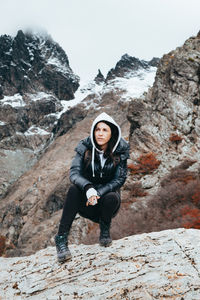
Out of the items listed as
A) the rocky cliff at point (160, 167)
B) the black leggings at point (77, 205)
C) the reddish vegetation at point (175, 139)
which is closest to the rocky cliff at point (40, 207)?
the rocky cliff at point (160, 167)

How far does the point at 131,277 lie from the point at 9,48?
208784 millimetres

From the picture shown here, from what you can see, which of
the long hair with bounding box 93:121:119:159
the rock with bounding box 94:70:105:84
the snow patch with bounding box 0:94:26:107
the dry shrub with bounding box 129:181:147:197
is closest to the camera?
the long hair with bounding box 93:121:119:159

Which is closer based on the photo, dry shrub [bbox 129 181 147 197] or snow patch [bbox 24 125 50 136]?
dry shrub [bbox 129 181 147 197]

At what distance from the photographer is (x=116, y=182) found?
3.58m

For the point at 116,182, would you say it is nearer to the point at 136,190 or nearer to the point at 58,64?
the point at 136,190

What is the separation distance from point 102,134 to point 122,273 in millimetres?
1973

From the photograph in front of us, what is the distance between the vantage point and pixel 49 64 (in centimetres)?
18712

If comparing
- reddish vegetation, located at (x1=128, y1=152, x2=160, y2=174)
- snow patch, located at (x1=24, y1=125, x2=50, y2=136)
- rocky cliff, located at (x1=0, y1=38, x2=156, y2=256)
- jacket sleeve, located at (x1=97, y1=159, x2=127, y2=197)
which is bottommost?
rocky cliff, located at (x1=0, y1=38, x2=156, y2=256)

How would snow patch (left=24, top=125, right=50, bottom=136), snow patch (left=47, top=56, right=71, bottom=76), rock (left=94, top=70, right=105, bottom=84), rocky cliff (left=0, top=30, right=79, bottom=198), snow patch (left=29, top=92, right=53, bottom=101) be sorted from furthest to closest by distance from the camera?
snow patch (left=47, top=56, right=71, bottom=76) < rock (left=94, top=70, right=105, bottom=84) < snow patch (left=29, top=92, right=53, bottom=101) < snow patch (left=24, top=125, right=50, bottom=136) < rocky cliff (left=0, top=30, right=79, bottom=198)

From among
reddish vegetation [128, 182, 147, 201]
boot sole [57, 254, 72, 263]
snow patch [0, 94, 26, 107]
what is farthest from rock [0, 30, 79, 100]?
boot sole [57, 254, 72, 263]

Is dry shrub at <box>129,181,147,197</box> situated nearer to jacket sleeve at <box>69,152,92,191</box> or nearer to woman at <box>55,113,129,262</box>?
woman at <box>55,113,129,262</box>

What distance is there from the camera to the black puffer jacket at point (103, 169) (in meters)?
3.59

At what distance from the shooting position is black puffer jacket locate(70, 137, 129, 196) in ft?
11.8

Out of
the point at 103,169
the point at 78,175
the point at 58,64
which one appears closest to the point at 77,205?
the point at 78,175
